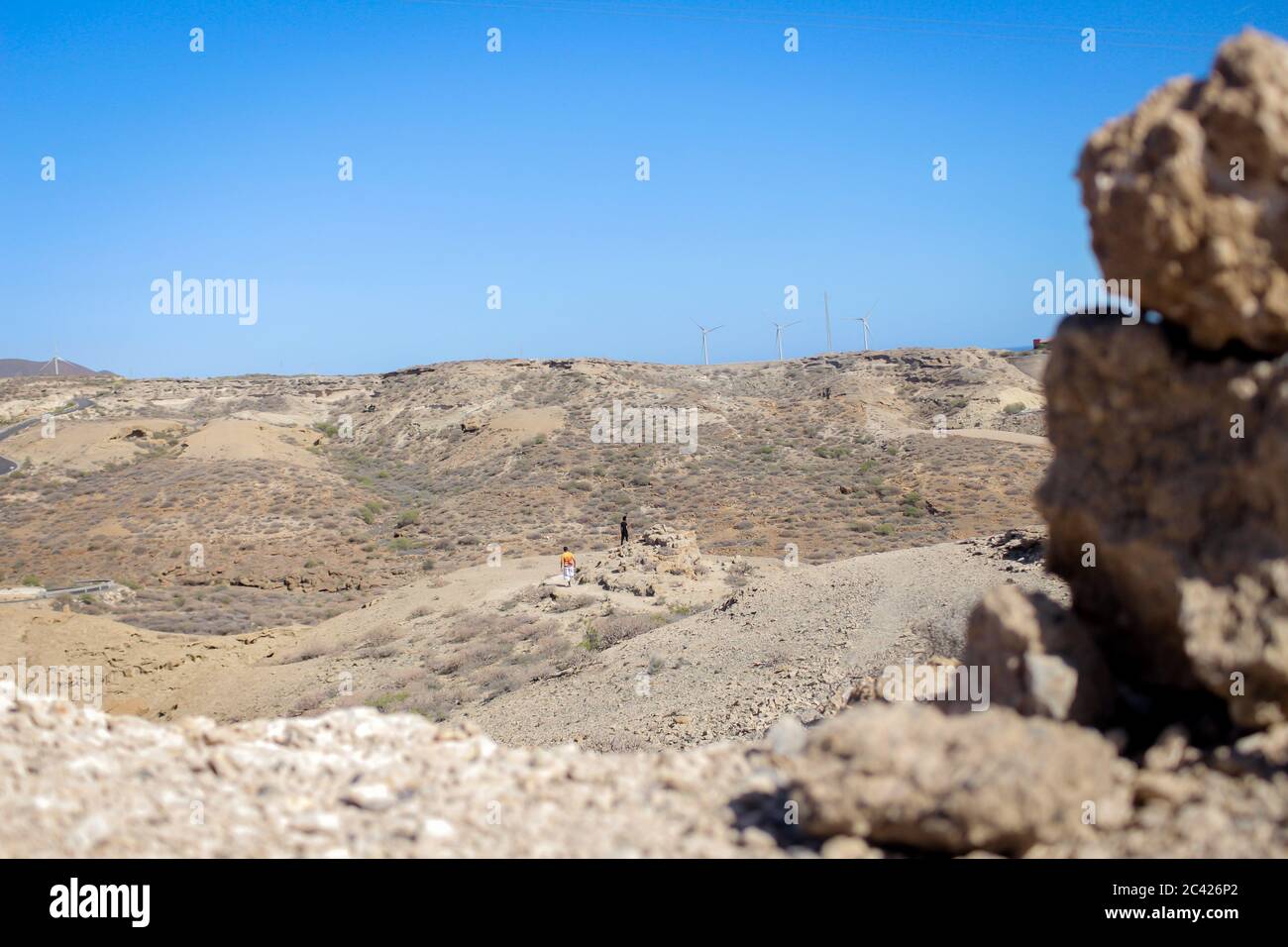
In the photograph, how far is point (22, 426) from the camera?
144 ft

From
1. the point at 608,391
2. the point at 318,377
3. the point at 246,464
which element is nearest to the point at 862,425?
the point at 608,391

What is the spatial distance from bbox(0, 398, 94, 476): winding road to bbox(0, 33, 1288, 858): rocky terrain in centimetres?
3907

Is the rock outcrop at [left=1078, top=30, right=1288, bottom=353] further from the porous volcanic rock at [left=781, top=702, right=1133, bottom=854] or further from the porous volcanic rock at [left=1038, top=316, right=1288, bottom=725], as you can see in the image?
the porous volcanic rock at [left=781, top=702, right=1133, bottom=854]

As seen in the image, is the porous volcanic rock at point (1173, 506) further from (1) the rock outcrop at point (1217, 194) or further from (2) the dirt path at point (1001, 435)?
(2) the dirt path at point (1001, 435)

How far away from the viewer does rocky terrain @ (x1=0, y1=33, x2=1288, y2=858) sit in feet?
11.5

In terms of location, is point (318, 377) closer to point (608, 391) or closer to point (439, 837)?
point (608, 391)

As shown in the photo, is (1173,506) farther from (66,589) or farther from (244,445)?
(244,445)

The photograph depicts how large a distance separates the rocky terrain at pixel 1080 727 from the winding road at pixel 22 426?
128 feet

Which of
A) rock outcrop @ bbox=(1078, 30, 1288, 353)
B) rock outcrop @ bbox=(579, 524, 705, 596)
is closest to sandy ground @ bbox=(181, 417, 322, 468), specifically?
rock outcrop @ bbox=(579, 524, 705, 596)
